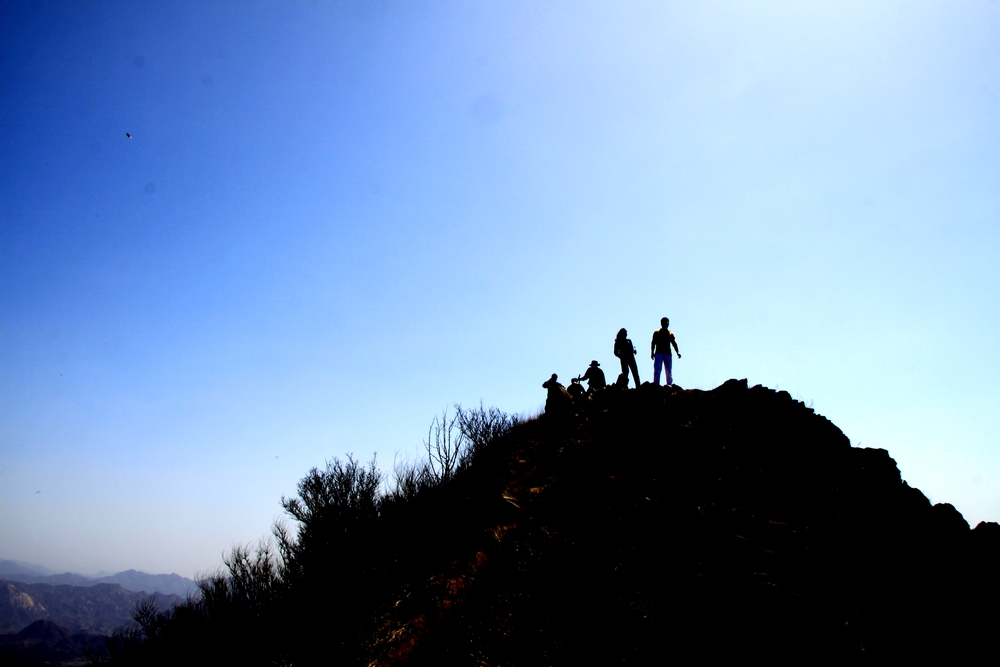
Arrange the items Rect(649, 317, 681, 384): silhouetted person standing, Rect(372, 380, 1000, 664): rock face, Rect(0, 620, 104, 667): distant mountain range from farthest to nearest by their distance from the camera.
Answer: Rect(0, 620, 104, 667): distant mountain range < Rect(649, 317, 681, 384): silhouetted person standing < Rect(372, 380, 1000, 664): rock face

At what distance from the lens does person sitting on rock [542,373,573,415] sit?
645 inches

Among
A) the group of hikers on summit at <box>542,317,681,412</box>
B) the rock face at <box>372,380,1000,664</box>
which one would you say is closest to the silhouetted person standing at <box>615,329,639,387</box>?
the group of hikers on summit at <box>542,317,681,412</box>

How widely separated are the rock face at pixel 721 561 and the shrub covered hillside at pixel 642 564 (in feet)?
0.11

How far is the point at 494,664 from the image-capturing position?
7.60 meters

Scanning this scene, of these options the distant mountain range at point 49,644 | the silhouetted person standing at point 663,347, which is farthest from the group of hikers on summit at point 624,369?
the distant mountain range at point 49,644

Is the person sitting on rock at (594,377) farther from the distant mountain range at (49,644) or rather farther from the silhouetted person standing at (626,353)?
the distant mountain range at (49,644)

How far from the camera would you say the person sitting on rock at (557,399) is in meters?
16.4

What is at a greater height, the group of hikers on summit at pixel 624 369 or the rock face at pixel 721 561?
the group of hikers on summit at pixel 624 369

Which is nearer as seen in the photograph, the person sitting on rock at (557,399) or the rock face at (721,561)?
the rock face at (721,561)

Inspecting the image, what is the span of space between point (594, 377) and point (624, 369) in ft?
4.92

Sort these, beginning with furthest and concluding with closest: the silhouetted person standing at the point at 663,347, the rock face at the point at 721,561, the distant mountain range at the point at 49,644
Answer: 1. the distant mountain range at the point at 49,644
2. the silhouetted person standing at the point at 663,347
3. the rock face at the point at 721,561

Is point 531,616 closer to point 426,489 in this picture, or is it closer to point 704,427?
point 704,427

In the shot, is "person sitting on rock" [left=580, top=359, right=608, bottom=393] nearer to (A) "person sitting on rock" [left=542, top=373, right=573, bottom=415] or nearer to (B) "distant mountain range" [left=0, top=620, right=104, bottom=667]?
(A) "person sitting on rock" [left=542, top=373, right=573, bottom=415]

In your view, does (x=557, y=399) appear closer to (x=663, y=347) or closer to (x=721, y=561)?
(x=663, y=347)
